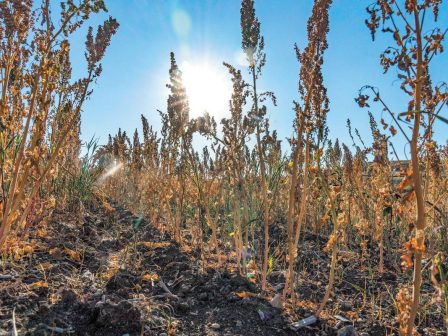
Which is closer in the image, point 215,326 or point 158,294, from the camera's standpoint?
point 215,326

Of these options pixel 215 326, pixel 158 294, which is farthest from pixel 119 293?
pixel 215 326

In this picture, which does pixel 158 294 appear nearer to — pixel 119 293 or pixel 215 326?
pixel 119 293

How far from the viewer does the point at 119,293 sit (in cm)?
250

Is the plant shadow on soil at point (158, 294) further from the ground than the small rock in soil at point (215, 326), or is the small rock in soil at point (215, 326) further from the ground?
the plant shadow on soil at point (158, 294)

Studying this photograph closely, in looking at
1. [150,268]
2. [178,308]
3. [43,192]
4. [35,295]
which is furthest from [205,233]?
[35,295]

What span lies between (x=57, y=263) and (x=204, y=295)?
1.14 metres

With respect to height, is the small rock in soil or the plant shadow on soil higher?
the plant shadow on soil

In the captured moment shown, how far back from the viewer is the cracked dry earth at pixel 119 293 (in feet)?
6.82

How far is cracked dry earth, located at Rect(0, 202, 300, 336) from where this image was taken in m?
2.08

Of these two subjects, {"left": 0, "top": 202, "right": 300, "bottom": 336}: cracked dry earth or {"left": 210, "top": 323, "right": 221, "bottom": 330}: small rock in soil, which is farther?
{"left": 210, "top": 323, "right": 221, "bottom": 330}: small rock in soil

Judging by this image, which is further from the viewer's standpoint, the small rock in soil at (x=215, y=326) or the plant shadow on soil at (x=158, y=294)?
the small rock in soil at (x=215, y=326)

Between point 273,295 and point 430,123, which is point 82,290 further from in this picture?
point 430,123

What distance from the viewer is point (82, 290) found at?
2.50m

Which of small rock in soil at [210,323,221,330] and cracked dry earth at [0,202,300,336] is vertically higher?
cracked dry earth at [0,202,300,336]
